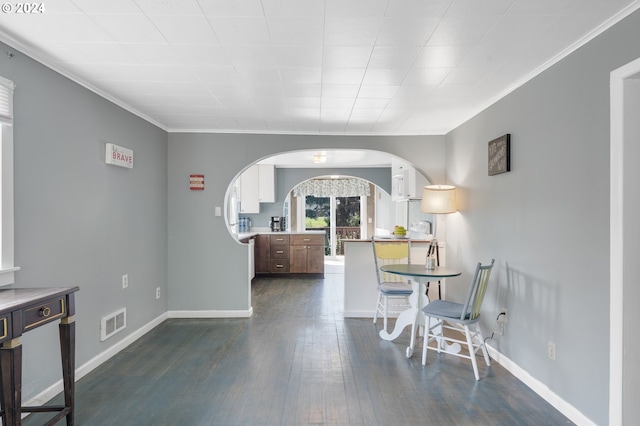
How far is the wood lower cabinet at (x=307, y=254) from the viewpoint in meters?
7.46

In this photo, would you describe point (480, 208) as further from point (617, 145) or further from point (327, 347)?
point (327, 347)

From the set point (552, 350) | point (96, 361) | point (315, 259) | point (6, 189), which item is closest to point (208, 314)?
point (96, 361)

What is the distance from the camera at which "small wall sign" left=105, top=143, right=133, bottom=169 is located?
3.23 metres

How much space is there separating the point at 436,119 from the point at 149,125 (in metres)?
3.08

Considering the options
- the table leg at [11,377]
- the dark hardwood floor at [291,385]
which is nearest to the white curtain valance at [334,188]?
the dark hardwood floor at [291,385]

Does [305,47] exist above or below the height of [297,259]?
above

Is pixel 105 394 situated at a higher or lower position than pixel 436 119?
lower

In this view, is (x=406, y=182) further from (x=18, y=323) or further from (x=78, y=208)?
(x=18, y=323)

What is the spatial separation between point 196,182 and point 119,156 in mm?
1250

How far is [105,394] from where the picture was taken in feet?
8.74

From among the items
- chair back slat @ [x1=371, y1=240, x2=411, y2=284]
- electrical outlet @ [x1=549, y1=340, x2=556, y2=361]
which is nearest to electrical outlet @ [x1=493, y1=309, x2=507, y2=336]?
electrical outlet @ [x1=549, y1=340, x2=556, y2=361]

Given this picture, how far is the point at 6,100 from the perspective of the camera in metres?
2.17

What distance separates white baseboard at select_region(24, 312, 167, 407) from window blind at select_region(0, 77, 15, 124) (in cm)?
174

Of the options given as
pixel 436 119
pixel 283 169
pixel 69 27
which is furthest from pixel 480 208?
pixel 283 169
